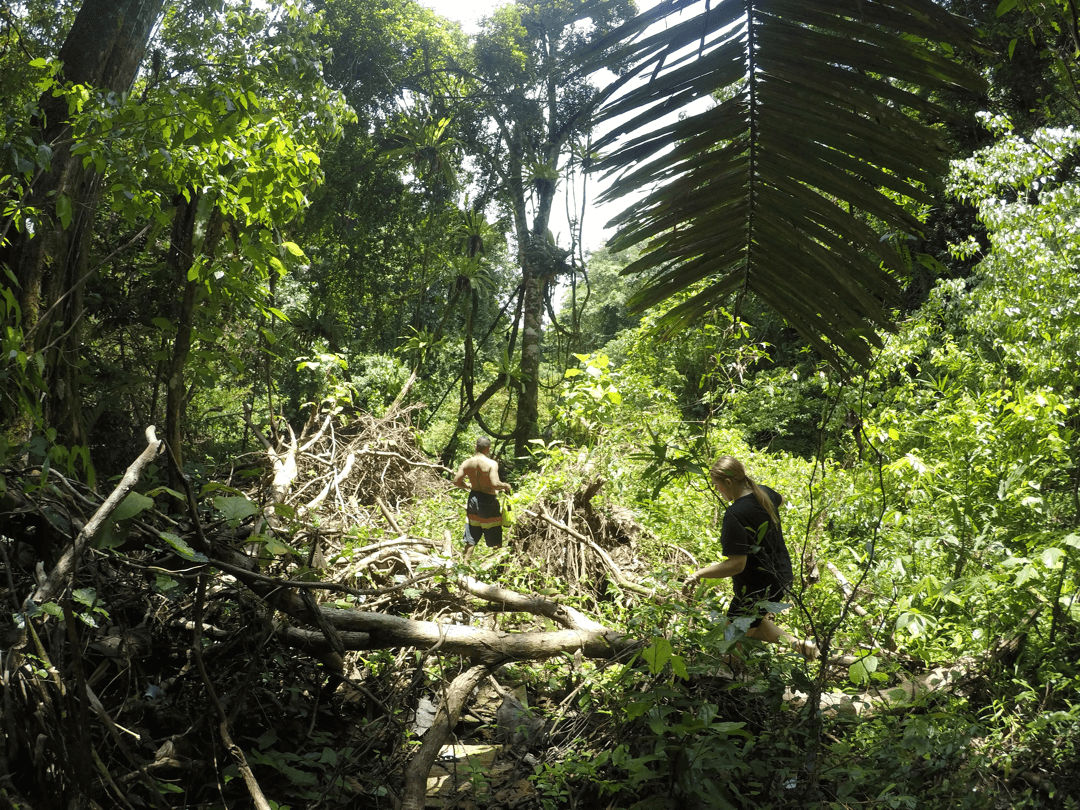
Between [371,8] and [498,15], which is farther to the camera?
[498,15]

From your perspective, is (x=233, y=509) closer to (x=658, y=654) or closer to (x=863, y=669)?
(x=658, y=654)

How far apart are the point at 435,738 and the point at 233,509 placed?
117 centimetres

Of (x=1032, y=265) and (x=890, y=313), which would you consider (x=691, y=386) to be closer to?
(x=1032, y=265)

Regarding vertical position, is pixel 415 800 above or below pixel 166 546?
below

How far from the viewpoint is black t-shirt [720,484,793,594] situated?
3268 mm

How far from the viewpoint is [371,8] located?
14781 mm

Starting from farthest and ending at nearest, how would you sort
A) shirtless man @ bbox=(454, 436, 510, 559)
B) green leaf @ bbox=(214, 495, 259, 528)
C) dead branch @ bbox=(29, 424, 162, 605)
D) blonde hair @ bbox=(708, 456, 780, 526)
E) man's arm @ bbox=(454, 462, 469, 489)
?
1. man's arm @ bbox=(454, 462, 469, 489)
2. shirtless man @ bbox=(454, 436, 510, 559)
3. blonde hair @ bbox=(708, 456, 780, 526)
4. green leaf @ bbox=(214, 495, 259, 528)
5. dead branch @ bbox=(29, 424, 162, 605)

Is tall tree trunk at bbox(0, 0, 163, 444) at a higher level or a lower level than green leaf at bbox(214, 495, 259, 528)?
higher

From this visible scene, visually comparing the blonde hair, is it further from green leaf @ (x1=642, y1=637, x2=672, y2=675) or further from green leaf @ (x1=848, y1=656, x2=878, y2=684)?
green leaf @ (x1=642, y1=637, x2=672, y2=675)

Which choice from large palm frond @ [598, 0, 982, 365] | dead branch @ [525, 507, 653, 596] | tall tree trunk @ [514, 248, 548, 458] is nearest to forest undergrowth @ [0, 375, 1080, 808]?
dead branch @ [525, 507, 653, 596]

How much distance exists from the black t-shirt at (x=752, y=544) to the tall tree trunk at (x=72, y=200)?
122 inches

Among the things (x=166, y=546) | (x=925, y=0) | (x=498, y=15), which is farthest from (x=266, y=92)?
(x=498, y=15)

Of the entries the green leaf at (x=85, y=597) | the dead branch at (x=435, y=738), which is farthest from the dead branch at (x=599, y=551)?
the green leaf at (x=85, y=597)

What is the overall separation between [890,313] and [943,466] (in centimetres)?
328
